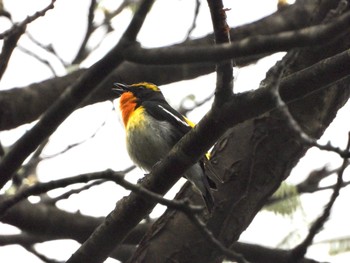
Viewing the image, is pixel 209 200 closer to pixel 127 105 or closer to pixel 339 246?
pixel 339 246

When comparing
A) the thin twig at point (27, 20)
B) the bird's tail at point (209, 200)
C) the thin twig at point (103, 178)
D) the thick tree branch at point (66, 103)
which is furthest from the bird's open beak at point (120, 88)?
the thin twig at point (103, 178)

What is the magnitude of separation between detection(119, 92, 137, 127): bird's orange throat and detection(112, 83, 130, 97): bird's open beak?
0.27m

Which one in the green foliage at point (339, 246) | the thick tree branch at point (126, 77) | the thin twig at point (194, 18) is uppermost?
the thin twig at point (194, 18)

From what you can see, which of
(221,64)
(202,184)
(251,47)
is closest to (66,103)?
(221,64)

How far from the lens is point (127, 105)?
666 cm

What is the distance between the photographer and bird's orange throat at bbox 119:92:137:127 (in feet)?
21.5

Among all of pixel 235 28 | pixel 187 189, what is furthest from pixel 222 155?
pixel 235 28

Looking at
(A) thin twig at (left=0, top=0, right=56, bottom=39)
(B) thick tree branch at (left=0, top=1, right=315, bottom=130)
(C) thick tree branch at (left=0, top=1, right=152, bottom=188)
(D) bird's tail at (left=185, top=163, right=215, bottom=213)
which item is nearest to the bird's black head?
(B) thick tree branch at (left=0, top=1, right=315, bottom=130)

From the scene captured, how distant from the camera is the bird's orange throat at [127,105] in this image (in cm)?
654

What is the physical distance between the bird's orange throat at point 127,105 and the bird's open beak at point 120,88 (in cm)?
27

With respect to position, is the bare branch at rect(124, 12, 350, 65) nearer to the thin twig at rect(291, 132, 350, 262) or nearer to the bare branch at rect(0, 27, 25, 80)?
the thin twig at rect(291, 132, 350, 262)

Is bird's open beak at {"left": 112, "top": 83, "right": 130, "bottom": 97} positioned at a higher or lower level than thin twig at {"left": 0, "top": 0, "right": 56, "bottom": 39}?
higher

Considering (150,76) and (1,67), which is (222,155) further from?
(1,67)

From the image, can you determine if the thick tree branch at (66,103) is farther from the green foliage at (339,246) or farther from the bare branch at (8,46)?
the green foliage at (339,246)
